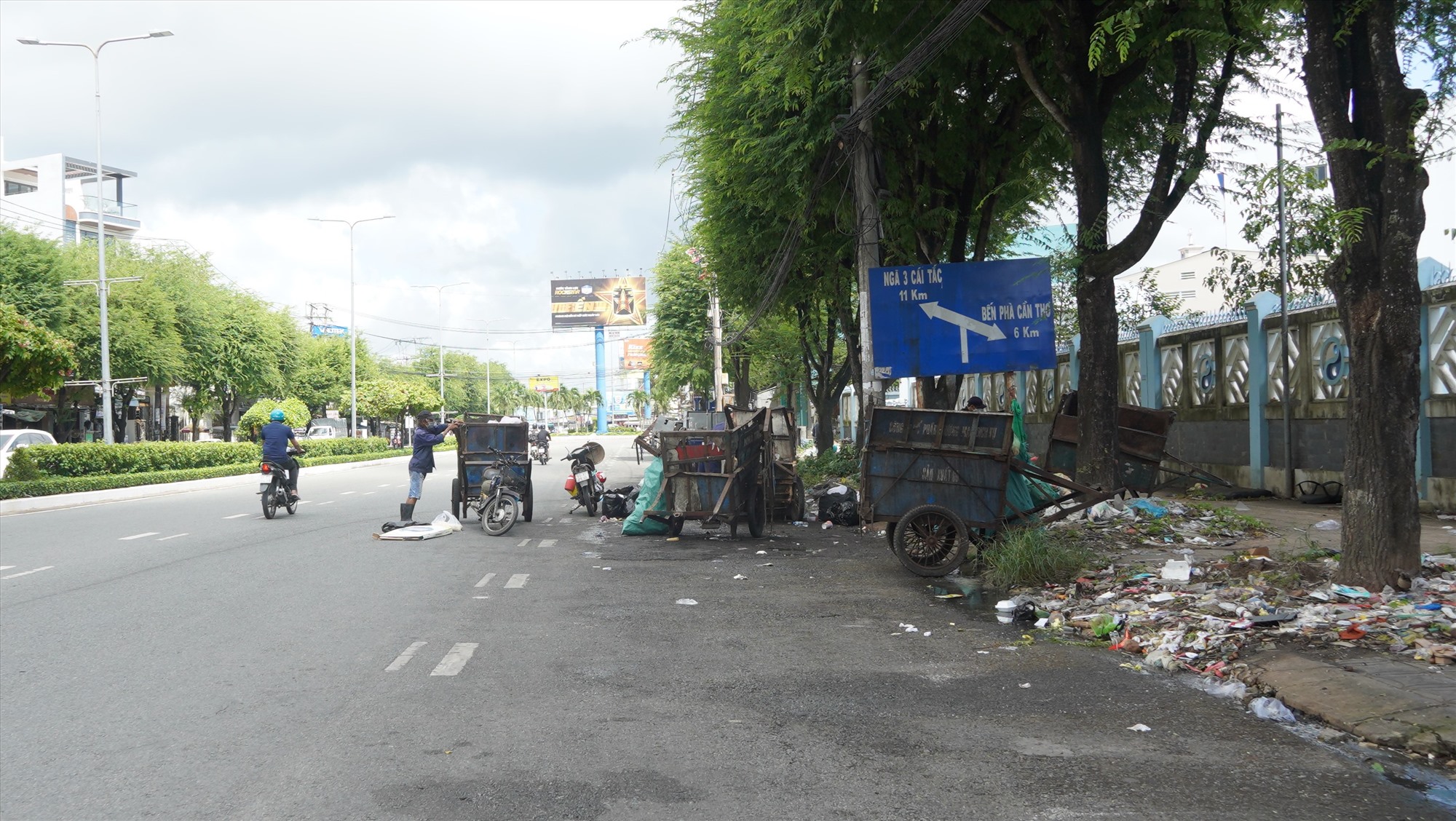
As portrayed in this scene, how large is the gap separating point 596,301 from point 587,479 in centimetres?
8957

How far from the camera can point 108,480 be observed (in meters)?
26.6

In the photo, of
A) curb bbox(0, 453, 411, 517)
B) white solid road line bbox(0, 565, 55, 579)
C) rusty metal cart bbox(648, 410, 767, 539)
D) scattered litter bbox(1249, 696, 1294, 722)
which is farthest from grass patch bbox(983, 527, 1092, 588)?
curb bbox(0, 453, 411, 517)

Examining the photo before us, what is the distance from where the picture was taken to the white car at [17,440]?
2778 centimetres

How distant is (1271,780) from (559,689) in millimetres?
3651

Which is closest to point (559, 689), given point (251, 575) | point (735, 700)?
point (735, 700)

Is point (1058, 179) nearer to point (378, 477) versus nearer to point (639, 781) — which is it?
point (639, 781)

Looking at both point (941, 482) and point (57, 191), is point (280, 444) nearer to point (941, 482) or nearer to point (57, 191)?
point (941, 482)

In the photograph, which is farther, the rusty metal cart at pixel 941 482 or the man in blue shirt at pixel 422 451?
the man in blue shirt at pixel 422 451

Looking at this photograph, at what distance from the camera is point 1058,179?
58.2 ft

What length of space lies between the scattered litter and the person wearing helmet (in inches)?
621

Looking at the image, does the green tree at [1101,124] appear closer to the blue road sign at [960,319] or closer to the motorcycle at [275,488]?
the blue road sign at [960,319]

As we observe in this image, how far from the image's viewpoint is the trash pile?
655 centimetres

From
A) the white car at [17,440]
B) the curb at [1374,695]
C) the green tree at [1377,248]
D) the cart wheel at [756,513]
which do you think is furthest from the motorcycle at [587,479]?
the white car at [17,440]

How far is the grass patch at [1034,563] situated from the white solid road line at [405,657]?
5059mm
